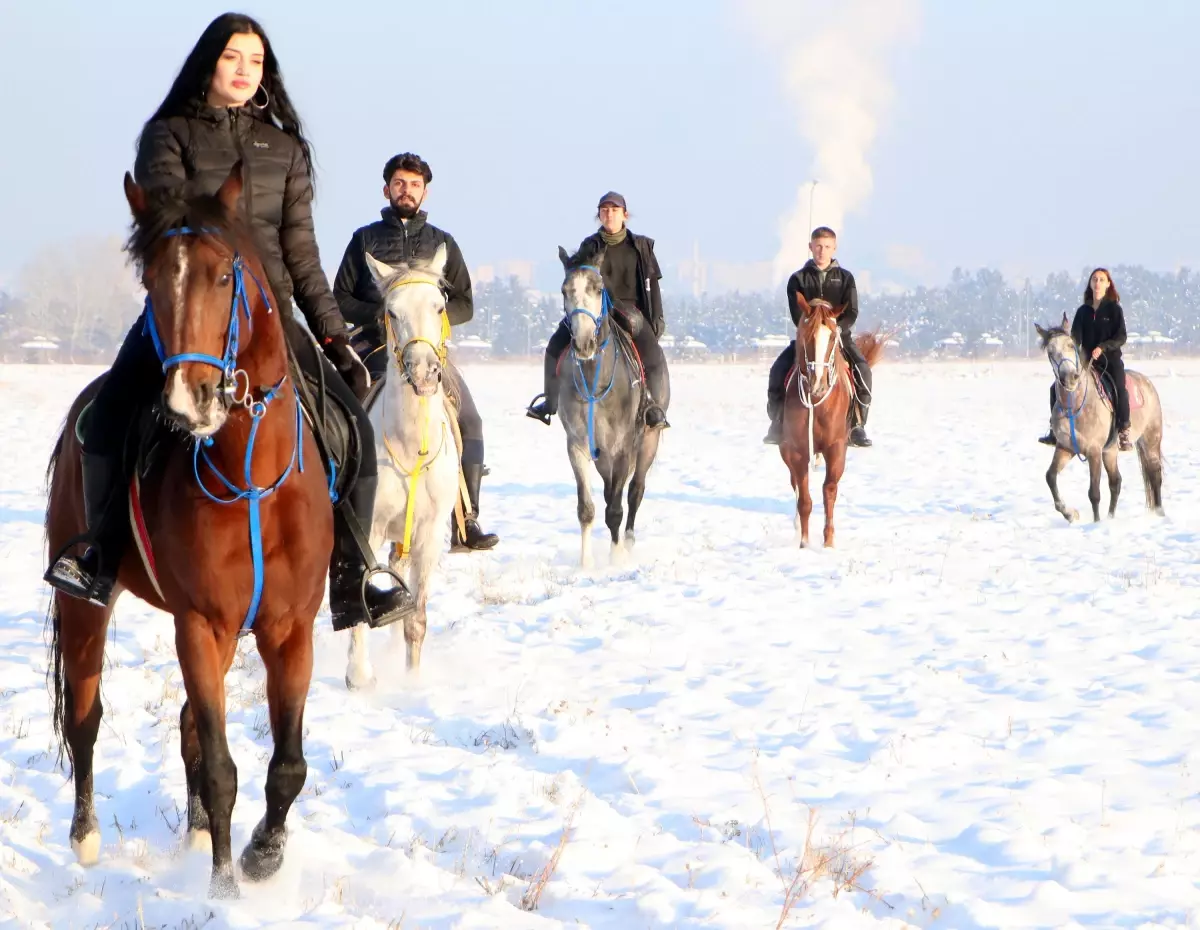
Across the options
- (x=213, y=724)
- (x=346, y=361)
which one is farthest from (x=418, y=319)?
(x=213, y=724)

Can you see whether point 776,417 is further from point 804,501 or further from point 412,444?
point 412,444

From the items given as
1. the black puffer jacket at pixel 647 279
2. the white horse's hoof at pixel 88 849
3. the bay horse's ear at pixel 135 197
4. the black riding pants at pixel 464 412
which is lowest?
the white horse's hoof at pixel 88 849

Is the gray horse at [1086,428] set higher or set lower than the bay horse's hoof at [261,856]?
higher

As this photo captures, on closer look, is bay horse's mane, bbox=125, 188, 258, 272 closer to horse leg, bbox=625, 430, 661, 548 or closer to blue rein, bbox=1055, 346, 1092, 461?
horse leg, bbox=625, 430, 661, 548

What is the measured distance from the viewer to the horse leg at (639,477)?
12711mm

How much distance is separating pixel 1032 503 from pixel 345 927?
1401cm

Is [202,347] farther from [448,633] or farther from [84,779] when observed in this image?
[448,633]

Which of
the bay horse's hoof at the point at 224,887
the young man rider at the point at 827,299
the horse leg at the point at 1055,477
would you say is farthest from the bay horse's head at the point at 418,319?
the horse leg at the point at 1055,477

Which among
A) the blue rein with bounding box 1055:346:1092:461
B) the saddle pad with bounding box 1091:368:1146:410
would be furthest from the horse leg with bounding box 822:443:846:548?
the saddle pad with bounding box 1091:368:1146:410

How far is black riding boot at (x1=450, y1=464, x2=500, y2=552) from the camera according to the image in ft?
29.1

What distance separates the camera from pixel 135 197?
3816 millimetres

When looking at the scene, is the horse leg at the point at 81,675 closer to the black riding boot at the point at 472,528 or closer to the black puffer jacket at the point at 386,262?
the black puffer jacket at the point at 386,262

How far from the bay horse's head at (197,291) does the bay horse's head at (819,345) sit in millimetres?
9028

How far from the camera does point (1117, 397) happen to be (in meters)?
15.2
